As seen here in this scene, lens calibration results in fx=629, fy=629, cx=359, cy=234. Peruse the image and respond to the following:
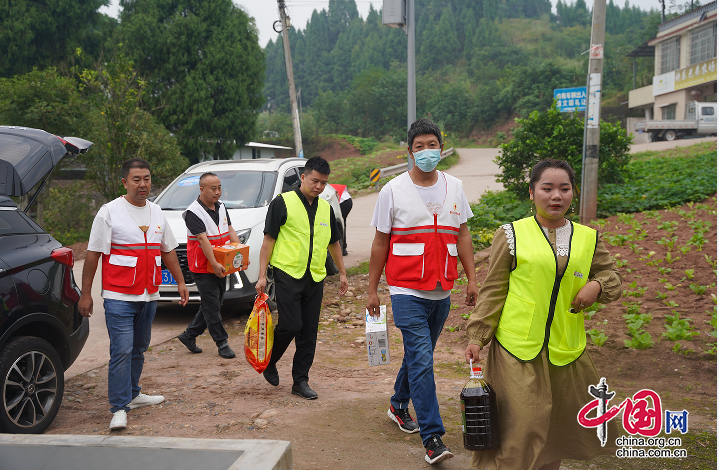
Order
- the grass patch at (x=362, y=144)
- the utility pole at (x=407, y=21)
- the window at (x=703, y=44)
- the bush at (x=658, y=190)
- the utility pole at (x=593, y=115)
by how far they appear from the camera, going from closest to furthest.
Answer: the utility pole at (x=593, y=115) < the utility pole at (x=407, y=21) < the bush at (x=658, y=190) < the window at (x=703, y=44) < the grass patch at (x=362, y=144)

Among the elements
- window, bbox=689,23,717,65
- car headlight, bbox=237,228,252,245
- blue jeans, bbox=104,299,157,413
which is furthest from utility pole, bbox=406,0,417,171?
window, bbox=689,23,717,65

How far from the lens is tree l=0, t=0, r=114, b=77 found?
87.1ft

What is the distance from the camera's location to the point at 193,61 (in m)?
27.5

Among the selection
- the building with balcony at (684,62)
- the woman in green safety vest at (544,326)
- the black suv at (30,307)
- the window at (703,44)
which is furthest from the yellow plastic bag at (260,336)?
the window at (703,44)

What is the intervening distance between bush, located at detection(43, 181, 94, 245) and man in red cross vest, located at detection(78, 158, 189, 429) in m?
11.7

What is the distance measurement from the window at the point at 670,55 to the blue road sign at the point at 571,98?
35354 millimetres

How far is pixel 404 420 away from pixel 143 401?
2.04 metres

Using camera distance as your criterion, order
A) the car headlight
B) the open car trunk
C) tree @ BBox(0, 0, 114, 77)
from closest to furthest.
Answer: the open car trunk → the car headlight → tree @ BBox(0, 0, 114, 77)

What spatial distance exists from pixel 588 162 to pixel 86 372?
8470 mm

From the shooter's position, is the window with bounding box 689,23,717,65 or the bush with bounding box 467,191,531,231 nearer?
the bush with bounding box 467,191,531,231

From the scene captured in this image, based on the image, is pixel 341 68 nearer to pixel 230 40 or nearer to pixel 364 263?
pixel 230 40

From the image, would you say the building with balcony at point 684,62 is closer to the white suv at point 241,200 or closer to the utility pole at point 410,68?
the utility pole at point 410,68

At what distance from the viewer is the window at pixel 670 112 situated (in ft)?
140

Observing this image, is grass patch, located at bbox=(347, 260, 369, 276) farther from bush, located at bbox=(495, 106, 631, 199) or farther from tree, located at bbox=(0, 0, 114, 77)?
tree, located at bbox=(0, 0, 114, 77)
